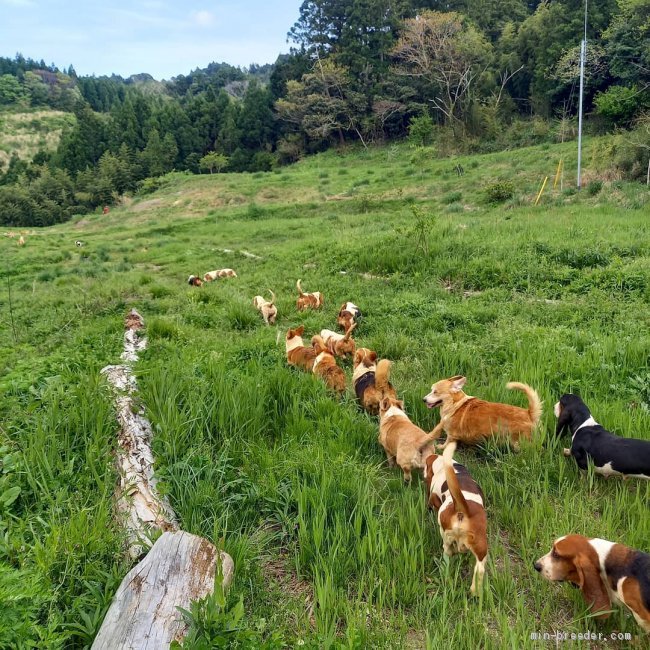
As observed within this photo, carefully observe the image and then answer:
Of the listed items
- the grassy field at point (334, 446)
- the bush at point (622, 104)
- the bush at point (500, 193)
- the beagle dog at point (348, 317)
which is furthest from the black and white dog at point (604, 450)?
the bush at point (622, 104)

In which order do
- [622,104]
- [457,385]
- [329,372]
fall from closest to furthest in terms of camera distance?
1. [457,385]
2. [329,372]
3. [622,104]

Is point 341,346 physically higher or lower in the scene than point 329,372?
lower

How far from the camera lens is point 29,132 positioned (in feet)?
261

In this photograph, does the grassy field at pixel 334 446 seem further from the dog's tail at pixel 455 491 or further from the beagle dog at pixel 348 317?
the dog's tail at pixel 455 491

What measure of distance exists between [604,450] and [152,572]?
2800 mm

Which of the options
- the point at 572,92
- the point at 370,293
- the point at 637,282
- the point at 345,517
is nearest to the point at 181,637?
the point at 345,517

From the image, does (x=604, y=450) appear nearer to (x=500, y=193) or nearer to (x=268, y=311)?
(x=268, y=311)

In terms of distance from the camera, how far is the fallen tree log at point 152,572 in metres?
1.96

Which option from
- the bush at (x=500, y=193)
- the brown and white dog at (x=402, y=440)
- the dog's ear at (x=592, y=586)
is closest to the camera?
the dog's ear at (x=592, y=586)

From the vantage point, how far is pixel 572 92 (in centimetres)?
3216

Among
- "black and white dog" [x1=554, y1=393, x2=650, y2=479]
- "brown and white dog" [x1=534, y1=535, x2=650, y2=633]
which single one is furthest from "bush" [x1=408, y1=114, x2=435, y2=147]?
"brown and white dog" [x1=534, y1=535, x2=650, y2=633]

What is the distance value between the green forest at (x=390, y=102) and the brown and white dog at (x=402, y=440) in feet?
56.1

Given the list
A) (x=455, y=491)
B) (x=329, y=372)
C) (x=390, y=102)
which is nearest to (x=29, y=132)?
(x=390, y=102)

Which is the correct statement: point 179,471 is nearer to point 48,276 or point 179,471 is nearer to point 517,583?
point 517,583
